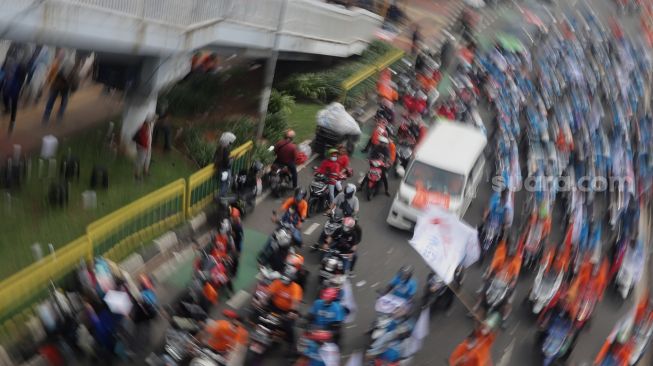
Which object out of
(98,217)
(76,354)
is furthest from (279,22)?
(76,354)

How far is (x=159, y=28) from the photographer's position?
10430mm

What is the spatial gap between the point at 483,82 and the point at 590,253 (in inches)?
451

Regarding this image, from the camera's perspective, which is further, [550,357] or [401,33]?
[401,33]

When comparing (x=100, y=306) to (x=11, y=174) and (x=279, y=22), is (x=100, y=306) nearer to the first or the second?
(x=11, y=174)

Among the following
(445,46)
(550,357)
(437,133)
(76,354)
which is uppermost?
(445,46)

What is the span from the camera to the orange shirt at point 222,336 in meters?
7.11

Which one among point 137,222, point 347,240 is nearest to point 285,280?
point 347,240

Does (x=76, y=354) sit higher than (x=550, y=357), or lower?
lower

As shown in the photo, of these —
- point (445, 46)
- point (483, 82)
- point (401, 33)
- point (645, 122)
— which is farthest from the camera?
point (401, 33)

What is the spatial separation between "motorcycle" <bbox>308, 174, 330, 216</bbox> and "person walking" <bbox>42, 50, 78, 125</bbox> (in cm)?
512

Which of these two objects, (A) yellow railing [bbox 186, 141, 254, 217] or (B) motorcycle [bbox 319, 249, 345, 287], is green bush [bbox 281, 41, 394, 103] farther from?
(B) motorcycle [bbox 319, 249, 345, 287]

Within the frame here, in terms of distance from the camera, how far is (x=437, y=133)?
13.9 m

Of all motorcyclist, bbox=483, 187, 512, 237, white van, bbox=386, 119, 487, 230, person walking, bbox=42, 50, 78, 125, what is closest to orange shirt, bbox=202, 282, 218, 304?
white van, bbox=386, 119, 487, 230

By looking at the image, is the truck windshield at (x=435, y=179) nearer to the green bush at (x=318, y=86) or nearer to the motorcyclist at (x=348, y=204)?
the motorcyclist at (x=348, y=204)
